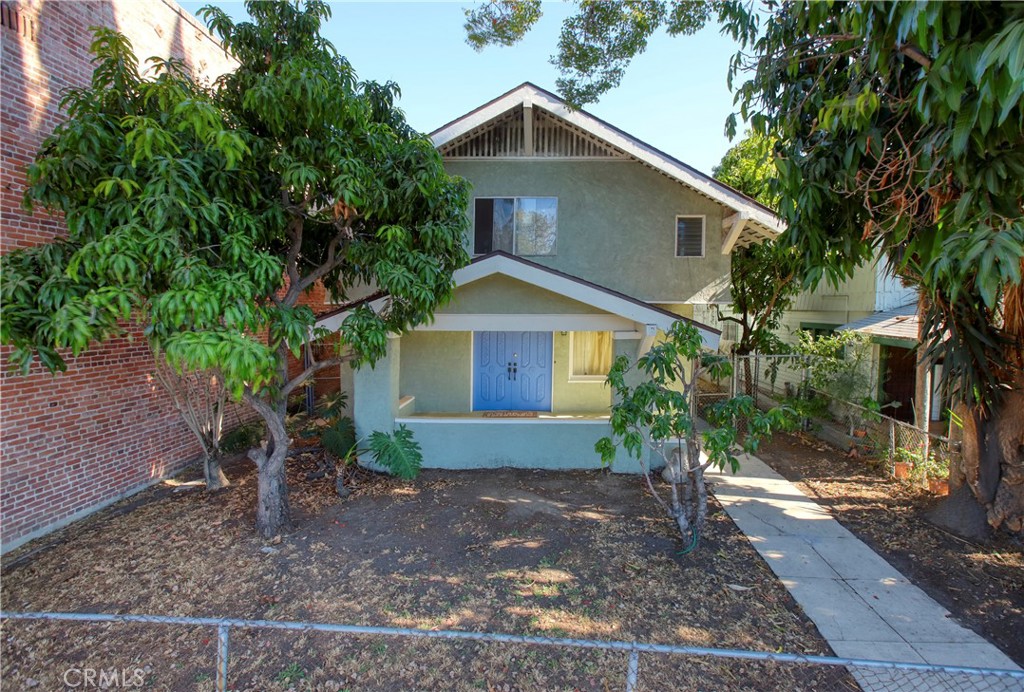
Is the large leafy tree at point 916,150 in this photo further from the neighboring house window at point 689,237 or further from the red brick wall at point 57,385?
the red brick wall at point 57,385

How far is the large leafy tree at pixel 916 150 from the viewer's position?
3205 millimetres

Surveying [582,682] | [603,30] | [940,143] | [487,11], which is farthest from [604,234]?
[582,682]

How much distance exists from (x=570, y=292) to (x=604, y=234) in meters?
2.79

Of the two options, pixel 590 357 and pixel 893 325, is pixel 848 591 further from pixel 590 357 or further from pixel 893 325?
pixel 893 325

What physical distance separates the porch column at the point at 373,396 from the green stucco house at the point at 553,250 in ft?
1.14

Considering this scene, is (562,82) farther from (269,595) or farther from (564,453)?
(269,595)

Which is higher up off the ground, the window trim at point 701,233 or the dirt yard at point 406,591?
the window trim at point 701,233

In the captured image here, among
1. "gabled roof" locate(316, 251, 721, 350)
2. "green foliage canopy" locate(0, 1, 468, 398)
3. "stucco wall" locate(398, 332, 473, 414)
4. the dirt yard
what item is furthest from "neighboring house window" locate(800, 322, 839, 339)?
"green foliage canopy" locate(0, 1, 468, 398)

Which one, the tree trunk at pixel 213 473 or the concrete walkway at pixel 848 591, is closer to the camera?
the concrete walkway at pixel 848 591

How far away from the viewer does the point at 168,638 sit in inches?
162

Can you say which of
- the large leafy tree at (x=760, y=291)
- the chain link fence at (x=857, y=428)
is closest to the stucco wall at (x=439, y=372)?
the chain link fence at (x=857, y=428)

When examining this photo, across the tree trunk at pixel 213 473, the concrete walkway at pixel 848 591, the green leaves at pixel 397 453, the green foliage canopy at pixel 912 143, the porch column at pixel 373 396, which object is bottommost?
the concrete walkway at pixel 848 591

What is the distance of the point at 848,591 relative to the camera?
4.94 metres

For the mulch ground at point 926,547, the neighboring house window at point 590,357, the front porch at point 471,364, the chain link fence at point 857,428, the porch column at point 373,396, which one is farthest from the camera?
the neighboring house window at point 590,357
